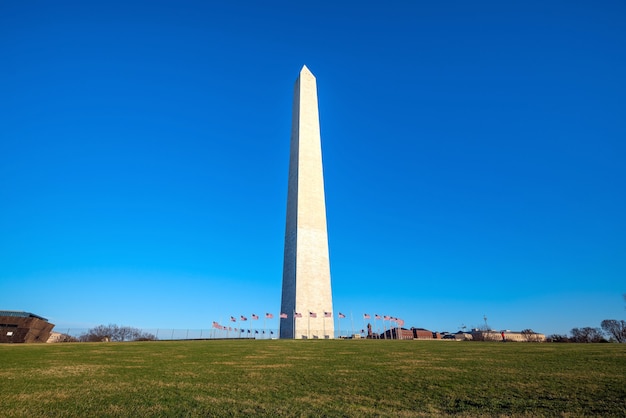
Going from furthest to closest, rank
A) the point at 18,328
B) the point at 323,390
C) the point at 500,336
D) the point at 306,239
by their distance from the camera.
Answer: the point at 500,336 < the point at 306,239 < the point at 18,328 < the point at 323,390

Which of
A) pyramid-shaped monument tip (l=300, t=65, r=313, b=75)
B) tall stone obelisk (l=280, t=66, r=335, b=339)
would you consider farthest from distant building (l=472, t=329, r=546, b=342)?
pyramid-shaped monument tip (l=300, t=65, r=313, b=75)

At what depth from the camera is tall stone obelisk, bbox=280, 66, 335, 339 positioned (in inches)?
1490

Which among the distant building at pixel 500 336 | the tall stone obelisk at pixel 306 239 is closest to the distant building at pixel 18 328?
the tall stone obelisk at pixel 306 239

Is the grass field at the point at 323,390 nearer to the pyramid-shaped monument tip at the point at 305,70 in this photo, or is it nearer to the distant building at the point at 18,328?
the distant building at the point at 18,328

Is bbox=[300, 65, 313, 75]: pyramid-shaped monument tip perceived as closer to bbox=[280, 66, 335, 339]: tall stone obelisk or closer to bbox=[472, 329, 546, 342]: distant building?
bbox=[280, 66, 335, 339]: tall stone obelisk

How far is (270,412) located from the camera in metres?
5.21

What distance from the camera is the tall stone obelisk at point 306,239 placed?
124 ft

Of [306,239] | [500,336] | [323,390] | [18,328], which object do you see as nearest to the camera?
[323,390]

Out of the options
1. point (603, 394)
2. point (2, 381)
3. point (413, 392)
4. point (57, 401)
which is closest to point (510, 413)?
point (413, 392)

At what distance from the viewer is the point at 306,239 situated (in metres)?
40.5

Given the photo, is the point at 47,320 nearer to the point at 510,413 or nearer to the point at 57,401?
the point at 57,401

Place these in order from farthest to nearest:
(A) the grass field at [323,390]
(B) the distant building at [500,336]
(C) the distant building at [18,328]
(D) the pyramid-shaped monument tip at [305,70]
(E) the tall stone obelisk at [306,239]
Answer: (B) the distant building at [500,336], (D) the pyramid-shaped monument tip at [305,70], (E) the tall stone obelisk at [306,239], (C) the distant building at [18,328], (A) the grass field at [323,390]

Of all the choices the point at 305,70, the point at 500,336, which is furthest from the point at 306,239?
the point at 500,336

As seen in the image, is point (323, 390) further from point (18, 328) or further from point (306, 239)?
point (18, 328)
